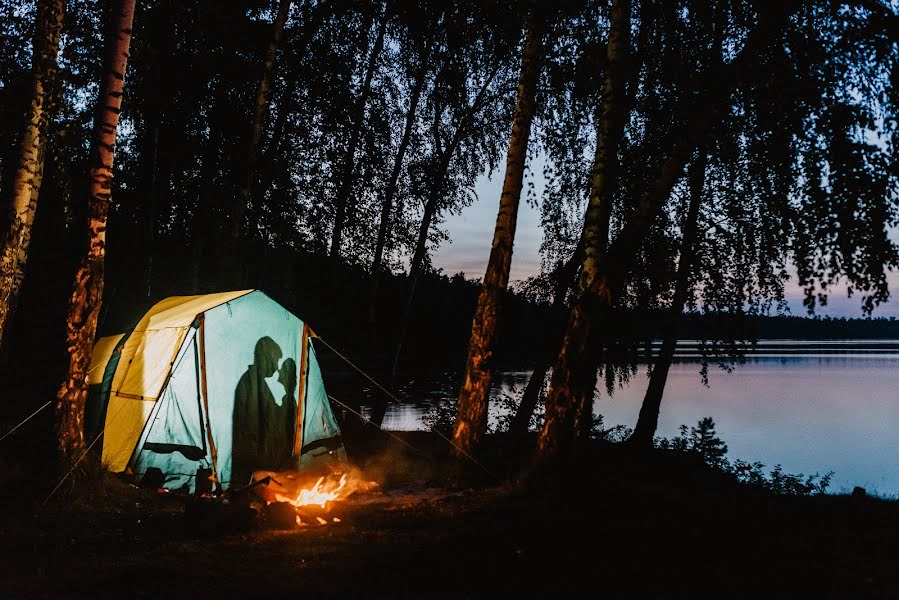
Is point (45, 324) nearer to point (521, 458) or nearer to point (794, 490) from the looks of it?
point (521, 458)

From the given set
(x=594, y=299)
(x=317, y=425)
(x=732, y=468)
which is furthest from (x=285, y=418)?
(x=732, y=468)

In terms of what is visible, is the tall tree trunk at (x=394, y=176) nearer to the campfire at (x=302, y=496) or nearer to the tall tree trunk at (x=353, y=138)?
the tall tree trunk at (x=353, y=138)

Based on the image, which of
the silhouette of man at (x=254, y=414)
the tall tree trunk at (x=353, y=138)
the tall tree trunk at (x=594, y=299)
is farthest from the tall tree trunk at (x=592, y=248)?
the tall tree trunk at (x=353, y=138)

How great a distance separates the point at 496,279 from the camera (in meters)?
7.98

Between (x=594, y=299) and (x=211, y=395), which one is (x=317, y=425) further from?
(x=594, y=299)

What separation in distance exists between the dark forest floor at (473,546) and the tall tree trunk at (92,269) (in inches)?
30.3

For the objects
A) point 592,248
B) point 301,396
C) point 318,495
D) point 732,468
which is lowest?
point 732,468

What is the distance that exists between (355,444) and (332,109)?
829 centimetres

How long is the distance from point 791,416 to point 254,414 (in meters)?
35.9

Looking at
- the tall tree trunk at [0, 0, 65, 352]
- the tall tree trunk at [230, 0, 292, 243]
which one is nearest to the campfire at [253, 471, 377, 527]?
the tall tree trunk at [0, 0, 65, 352]

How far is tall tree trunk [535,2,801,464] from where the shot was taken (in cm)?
698

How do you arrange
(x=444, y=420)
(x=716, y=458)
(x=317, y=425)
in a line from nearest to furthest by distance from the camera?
1. (x=317, y=425)
2. (x=716, y=458)
3. (x=444, y=420)

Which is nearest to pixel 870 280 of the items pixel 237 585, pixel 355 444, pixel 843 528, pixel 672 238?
pixel 843 528

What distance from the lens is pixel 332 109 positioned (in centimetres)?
1459
